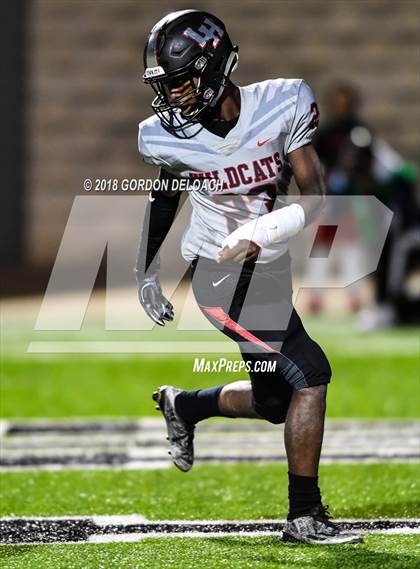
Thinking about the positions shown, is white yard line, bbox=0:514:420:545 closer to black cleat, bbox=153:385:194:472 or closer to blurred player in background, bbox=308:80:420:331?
black cleat, bbox=153:385:194:472

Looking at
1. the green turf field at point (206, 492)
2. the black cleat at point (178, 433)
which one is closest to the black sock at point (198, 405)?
the black cleat at point (178, 433)

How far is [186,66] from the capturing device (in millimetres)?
4133

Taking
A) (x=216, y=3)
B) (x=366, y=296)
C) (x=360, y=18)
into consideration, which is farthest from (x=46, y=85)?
(x=366, y=296)

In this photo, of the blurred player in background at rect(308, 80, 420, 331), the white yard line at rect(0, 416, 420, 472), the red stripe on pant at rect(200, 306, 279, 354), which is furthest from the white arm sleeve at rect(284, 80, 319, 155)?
the blurred player in background at rect(308, 80, 420, 331)

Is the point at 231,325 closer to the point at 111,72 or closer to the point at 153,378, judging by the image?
the point at 153,378

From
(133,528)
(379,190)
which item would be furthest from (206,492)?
(379,190)

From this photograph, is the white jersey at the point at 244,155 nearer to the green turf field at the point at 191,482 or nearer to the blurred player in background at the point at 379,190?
the green turf field at the point at 191,482

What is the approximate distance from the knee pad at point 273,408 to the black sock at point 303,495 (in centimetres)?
35

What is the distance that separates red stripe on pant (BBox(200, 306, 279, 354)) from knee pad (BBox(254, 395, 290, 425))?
0.27 metres

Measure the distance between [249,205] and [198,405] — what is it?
0.80 metres

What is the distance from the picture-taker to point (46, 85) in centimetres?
1489

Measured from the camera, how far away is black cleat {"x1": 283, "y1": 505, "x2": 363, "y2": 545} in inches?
160

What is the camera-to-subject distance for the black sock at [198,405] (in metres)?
4.71

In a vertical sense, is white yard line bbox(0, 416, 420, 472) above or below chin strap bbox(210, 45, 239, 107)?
below
